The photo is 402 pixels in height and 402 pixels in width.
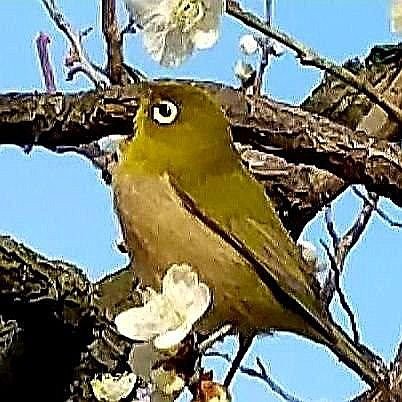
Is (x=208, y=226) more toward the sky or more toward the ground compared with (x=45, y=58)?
more toward the ground

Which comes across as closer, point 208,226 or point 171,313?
point 171,313

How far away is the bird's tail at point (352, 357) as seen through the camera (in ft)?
1.47

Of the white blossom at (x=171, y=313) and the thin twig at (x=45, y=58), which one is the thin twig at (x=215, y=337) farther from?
the thin twig at (x=45, y=58)

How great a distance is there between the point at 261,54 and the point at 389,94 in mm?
166

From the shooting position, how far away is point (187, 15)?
22.0 inches

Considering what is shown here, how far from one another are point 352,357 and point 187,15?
22 centimetres

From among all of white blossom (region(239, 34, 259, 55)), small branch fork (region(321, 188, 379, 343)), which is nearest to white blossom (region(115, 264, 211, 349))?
small branch fork (region(321, 188, 379, 343))

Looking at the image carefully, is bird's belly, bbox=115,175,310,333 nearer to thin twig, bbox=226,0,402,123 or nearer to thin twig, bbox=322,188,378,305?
thin twig, bbox=226,0,402,123

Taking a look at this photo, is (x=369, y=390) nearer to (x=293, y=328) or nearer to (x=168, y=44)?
(x=293, y=328)

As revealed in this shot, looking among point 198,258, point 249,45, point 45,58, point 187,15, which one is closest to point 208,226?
point 198,258

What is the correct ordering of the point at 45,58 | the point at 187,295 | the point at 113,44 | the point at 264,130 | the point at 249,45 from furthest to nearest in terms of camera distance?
the point at 249,45 → the point at 45,58 → the point at 113,44 → the point at 264,130 → the point at 187,295

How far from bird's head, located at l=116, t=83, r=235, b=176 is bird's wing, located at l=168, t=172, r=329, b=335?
0.03ft

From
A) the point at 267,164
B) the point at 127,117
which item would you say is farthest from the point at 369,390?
the point at 267,164

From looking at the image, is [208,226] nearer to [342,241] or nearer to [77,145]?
[77,145]
